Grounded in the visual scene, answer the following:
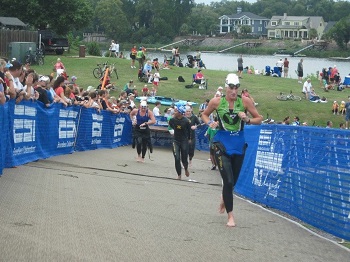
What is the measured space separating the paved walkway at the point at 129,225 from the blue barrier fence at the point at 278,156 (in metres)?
0.44

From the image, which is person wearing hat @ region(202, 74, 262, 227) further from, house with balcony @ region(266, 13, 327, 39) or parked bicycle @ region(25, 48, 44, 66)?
house with balcony @ region(266, 13, 327, 39)

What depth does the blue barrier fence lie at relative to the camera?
400 inches

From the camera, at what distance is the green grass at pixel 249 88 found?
4365 cm

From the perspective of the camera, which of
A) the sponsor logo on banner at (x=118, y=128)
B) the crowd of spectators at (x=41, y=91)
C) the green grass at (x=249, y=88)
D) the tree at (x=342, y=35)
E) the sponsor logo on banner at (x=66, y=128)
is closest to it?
the crowd of spectators at (x=41, y=91)

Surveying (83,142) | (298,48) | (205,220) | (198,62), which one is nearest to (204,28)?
(298,48)

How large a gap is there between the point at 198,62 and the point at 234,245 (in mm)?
53483

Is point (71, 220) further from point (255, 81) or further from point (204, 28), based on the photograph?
point (204, 28)

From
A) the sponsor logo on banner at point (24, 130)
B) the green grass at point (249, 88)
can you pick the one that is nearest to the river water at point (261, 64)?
the green grass at point (249, 88)

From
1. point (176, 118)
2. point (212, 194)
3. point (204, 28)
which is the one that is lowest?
point (212, 194)

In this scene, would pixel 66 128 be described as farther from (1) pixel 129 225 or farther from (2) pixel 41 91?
(1) pixel 129 225

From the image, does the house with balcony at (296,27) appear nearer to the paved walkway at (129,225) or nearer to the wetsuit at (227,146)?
the paved walkway at (129,225)

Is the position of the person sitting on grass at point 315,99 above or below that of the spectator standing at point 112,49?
below

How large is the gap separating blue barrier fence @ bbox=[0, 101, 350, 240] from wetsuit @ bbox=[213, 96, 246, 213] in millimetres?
1257

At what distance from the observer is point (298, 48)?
493 ft
